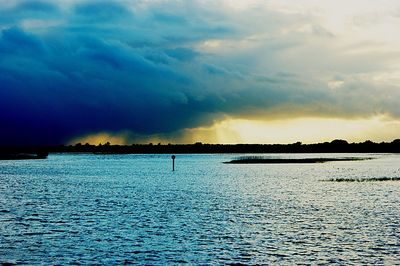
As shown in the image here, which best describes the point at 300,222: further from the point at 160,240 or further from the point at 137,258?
the point at 137,258

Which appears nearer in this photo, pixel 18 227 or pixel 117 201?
pixel 18 227

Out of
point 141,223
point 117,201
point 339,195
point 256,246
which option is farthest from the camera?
point 339,195

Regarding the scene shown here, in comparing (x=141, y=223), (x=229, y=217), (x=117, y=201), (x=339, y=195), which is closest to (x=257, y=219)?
(x=229, y=217)

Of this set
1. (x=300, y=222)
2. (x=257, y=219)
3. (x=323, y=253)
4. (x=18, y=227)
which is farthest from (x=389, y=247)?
(x=18, y=227)

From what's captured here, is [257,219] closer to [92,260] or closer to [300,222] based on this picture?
[300,222]

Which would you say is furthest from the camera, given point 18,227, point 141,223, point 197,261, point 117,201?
point 117,201

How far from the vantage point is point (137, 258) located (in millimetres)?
28438

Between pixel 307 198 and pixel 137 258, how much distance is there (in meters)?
38.1

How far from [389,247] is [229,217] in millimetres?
16629

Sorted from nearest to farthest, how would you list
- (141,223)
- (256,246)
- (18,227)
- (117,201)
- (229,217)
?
1. (256,246)
2. (18,227)
3. (141,223)
4. (229,217)
5. (117,201)

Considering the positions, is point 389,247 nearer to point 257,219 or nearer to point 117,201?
point 257,219

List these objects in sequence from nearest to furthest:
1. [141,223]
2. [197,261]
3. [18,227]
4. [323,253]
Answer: [197,261], [323,253], [18,227], [141,223]

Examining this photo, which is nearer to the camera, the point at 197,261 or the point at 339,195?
the point at 197,261

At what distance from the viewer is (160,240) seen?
111 ft
